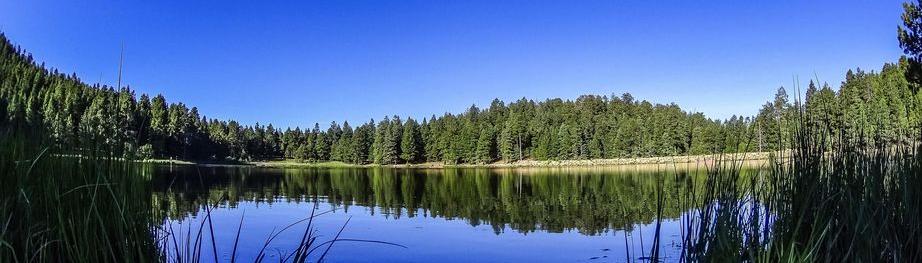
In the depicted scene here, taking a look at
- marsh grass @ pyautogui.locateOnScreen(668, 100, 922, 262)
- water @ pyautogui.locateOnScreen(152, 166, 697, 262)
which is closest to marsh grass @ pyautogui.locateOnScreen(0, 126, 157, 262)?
water @ pyautogui.locateOnScreen(152, 166, 697, 262)

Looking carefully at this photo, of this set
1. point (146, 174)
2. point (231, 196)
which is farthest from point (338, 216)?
point (146, 174)

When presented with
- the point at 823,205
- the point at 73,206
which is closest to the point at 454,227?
the point at 823,205

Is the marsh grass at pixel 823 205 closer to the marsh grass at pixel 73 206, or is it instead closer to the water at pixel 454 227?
the water at pixel 454 227

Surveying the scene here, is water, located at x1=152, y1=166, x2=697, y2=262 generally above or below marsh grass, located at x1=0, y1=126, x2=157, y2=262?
below

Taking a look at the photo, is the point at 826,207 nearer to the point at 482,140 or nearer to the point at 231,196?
the point at 231,196

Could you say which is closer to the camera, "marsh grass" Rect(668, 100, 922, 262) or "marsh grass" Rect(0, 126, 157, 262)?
"marsh grass" Rect(0, 126, 157, 262)

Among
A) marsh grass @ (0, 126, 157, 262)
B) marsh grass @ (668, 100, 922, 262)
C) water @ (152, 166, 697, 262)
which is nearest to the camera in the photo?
marsh grass @ (0, 126, 157, 262)

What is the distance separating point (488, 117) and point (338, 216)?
142971 millimetres

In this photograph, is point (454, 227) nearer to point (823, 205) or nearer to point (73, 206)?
point (823, 205)

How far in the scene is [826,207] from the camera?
15.6ft

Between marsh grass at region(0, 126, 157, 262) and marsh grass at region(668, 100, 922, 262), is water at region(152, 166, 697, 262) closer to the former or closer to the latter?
marsh grass at region(0, 126, 157, 262)

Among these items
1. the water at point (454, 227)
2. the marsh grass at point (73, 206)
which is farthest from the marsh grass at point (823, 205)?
the marsh grass at point (73, 206)

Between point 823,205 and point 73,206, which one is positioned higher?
point 73,206

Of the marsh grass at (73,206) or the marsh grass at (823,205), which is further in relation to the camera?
the marsh grass at (823,205)
